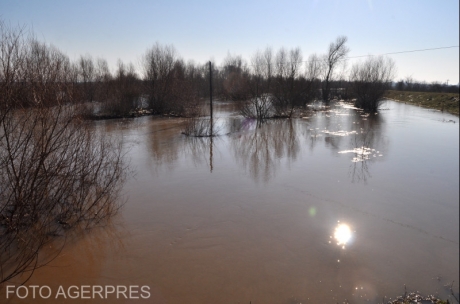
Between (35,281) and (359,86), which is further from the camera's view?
(359,86)

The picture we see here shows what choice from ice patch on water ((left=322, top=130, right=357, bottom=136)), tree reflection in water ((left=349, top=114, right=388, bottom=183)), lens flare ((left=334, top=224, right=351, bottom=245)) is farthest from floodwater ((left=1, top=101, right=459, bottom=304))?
ice patch on water ((left=322, top=130, right=357, bottom=136))

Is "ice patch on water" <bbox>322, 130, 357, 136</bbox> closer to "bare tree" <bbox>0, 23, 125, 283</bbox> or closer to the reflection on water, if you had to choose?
the reflection on water

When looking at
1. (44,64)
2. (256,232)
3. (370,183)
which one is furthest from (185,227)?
(370,183)

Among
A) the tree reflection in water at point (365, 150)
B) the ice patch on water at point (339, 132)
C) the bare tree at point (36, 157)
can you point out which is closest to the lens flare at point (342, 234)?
the tree reflection in water at point (365, 150)

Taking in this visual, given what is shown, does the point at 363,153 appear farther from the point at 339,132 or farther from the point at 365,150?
the point at 339,132

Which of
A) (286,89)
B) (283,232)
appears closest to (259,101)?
(286,89)

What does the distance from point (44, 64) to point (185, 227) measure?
12.0 feet

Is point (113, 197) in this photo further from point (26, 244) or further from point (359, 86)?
point (359, 86)

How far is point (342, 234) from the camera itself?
5.53 meters

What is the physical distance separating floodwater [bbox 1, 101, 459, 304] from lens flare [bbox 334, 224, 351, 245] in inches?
0.7

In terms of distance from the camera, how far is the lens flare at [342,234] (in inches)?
208

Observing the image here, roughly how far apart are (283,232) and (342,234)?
106 centimetres

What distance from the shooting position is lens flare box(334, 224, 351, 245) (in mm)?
5285

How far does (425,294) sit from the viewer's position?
394 centimetres
